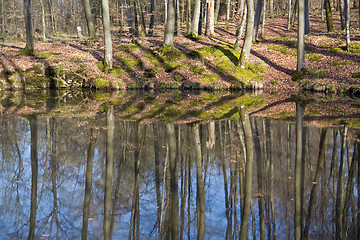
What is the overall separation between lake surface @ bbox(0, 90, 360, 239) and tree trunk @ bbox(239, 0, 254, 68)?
12.9 metres

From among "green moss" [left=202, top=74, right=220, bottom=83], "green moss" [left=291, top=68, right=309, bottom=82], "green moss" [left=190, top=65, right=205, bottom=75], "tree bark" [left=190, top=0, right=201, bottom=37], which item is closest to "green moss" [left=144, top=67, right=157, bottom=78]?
"green moss" [left=190, top=65, right=205, bottom=75]

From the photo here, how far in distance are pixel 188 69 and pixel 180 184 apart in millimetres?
→ 18467

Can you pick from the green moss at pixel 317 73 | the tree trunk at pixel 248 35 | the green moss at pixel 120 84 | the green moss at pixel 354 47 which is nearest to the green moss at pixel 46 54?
the green moss at pixel 120 84

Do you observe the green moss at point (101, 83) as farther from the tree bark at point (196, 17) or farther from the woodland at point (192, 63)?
the tree bark at point (196, 17)

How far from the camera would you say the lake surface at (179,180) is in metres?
4.87

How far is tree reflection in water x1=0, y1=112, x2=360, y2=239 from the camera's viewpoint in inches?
191

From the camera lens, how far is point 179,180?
Result: 656cm

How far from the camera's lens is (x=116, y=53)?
2662 cm

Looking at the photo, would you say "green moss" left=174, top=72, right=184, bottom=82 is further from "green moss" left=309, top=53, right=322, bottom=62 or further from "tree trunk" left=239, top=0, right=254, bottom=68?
"green moss" left=309, top=53, right=322, bottom=62

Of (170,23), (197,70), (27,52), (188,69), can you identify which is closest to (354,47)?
(197,70)

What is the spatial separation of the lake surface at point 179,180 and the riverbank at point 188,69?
11.9 meters

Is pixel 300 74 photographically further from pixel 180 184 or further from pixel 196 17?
pixel 180 184

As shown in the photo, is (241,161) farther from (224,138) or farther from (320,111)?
(320,111)

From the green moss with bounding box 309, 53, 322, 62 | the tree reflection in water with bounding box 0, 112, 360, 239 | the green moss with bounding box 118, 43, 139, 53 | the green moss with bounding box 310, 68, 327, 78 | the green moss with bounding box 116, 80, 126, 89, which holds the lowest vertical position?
the tree reflection in water with bounding box 0, 112, 360, 239
